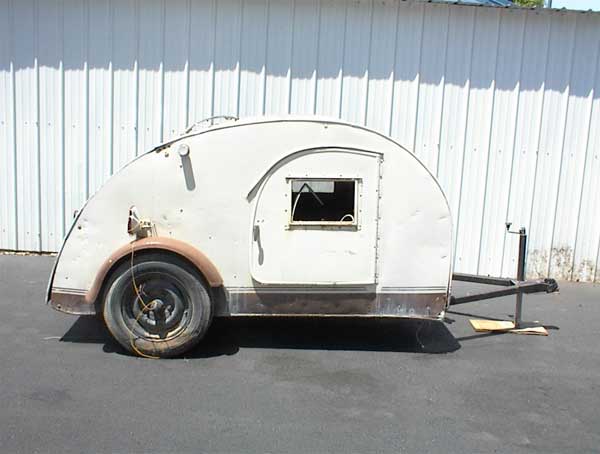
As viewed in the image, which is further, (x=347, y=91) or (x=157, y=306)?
(x=347, y=91)

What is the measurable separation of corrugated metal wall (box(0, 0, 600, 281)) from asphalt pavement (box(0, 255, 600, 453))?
92.1 inches

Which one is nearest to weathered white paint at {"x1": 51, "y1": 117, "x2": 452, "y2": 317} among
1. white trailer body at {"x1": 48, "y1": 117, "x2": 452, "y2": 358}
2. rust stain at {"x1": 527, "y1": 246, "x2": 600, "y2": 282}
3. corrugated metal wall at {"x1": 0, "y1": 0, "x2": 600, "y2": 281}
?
white trailer body at {"x1": 48, "y1": 117, "x2": 452, "y2": 358}

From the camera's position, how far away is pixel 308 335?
6141mm

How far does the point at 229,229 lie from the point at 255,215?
26 centimetres

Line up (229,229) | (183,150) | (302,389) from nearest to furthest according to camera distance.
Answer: (302,389)
(183,150)
(229,229)

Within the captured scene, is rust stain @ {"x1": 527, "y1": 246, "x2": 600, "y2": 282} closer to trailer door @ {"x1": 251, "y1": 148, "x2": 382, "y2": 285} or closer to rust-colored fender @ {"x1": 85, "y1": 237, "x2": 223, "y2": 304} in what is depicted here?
trailer door @ {"x1": 251, "y1": 148, "x2": 382, "y2": 285}

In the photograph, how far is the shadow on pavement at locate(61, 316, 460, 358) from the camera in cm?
581

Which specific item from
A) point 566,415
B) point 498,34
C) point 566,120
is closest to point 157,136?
point 498,34

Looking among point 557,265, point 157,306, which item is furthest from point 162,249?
point 557,265

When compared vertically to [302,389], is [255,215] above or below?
above

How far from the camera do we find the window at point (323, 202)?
A: 5477 millimetres

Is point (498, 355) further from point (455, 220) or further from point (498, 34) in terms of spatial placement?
point (498, 34)

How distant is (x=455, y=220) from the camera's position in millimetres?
8617

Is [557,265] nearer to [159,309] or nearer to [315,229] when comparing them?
[315,229]
